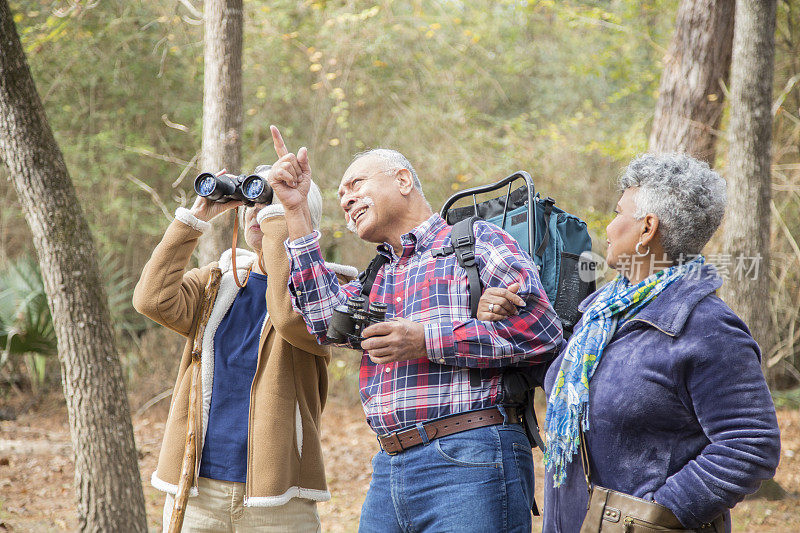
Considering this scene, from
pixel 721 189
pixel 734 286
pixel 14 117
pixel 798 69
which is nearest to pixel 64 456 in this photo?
pixel 14 117

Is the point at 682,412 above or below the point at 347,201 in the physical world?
below

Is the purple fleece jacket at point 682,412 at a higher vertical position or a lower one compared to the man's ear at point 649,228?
lower

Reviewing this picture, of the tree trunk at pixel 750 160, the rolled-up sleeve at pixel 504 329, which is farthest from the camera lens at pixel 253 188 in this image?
the tree trunk at pixel 750 160

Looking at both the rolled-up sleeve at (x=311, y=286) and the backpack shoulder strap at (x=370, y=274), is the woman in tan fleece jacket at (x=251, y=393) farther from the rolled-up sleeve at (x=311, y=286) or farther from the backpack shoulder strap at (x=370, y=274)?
the backpack shoulder strap at (x=370, y=274)

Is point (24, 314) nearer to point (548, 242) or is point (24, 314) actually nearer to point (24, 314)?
point (24, 314)

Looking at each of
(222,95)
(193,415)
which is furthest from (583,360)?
(222,95)

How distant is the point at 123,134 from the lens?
29.6ft

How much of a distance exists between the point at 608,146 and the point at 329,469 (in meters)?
4.18

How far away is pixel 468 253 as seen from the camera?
222cm

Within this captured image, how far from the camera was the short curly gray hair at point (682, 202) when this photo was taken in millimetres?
1921

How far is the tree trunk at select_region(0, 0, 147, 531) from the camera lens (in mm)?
3377

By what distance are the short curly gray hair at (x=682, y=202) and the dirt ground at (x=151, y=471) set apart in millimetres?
3519

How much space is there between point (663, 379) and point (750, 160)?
3583mm

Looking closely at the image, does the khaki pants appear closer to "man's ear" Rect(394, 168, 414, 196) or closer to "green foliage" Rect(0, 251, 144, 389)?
"man's ear" Rect(394, 168, 414, 196)
